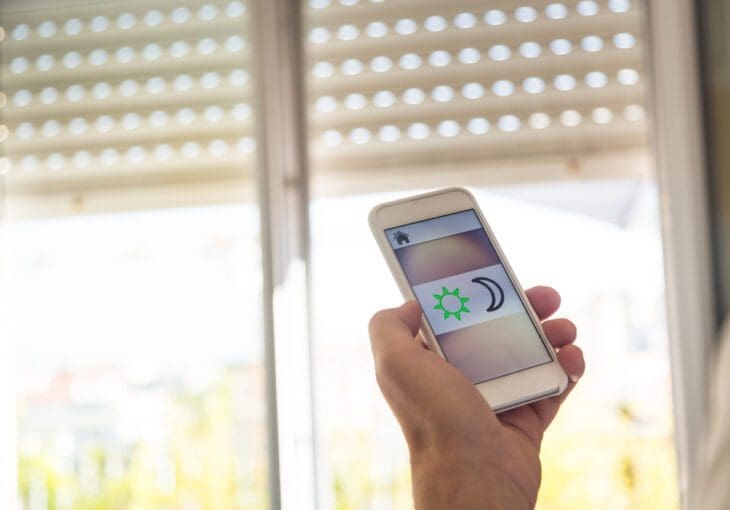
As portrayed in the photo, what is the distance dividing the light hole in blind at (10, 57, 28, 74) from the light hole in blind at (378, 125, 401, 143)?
3.26ft

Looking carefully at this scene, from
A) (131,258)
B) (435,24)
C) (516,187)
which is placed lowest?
(131,258)

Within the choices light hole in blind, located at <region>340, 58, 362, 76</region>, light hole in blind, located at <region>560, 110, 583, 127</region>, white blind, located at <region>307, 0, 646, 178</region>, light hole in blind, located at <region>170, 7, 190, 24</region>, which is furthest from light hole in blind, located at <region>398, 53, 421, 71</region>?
light hole in blind, located at <region>170, 7, 190, 24</region>

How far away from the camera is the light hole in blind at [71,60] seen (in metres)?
2.28

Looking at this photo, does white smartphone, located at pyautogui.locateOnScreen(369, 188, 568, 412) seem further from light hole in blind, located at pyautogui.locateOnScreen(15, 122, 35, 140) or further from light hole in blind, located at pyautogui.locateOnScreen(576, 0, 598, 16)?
light hole in blind, located at pyautogui.locateOnScreen(15, 122, 35, 140)

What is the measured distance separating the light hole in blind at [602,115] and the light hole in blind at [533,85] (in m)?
0.13

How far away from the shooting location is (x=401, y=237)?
0.97 metres

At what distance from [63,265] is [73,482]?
554mm

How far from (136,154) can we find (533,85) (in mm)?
1012

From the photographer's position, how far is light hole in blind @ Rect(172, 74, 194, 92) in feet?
7.25

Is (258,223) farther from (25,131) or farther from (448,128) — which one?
(25,131)

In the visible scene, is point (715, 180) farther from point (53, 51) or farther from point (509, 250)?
point (53, 51)

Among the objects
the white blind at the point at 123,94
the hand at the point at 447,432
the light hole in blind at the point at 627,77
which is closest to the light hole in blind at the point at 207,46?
the white blind at the point at 123,94

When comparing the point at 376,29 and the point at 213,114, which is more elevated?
the point at 376,29

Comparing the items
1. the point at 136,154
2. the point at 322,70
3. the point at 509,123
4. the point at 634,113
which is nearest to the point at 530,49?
the point at 509,123
